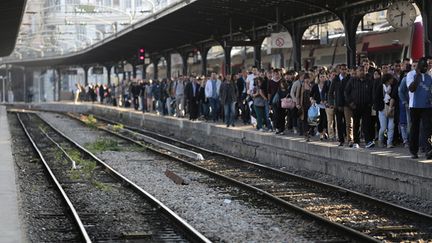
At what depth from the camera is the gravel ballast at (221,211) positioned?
10.4 m

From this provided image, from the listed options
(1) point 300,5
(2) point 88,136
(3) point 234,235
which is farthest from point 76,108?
(3) point 234,235

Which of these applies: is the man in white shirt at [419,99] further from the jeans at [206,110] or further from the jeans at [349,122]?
the jeans at [206,110]

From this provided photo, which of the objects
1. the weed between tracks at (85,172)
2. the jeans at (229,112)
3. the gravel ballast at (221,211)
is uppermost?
the jeans at (229,112)

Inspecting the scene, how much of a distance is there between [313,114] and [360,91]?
2765 mm

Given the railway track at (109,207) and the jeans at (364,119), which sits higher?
the jeans at (364,119)

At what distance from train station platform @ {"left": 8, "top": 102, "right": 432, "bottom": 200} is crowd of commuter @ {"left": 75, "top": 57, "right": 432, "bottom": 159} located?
448 mm

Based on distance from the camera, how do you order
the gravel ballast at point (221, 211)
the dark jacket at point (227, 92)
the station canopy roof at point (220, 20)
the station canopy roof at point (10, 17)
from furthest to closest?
1. the dark jacket at point (227, 92)
2. the station canopy roof at point (10, 17)
3. the station canopy roof at point (220, 20)
4. the gravel ballast at point (221, 211)

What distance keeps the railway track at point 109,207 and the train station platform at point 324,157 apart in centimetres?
416

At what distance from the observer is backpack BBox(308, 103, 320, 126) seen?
18953 mm

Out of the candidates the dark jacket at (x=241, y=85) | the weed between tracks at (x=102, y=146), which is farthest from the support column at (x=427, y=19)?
the weed between tracks at (x=102, y=146)

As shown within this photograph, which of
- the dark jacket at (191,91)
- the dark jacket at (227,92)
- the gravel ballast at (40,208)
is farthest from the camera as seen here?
the dark jacket at (191,91)

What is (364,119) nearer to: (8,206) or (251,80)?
(8,206)

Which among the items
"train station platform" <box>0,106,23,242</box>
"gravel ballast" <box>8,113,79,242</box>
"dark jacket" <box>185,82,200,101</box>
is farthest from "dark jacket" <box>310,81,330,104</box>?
"dark jacket" <box>185,82,200,101</box>

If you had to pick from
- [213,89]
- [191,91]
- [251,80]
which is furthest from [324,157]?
[191,91]
